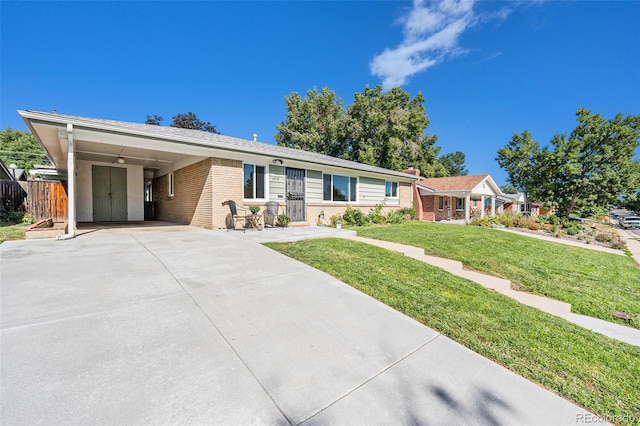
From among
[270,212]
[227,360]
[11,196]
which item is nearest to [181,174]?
[270,212]

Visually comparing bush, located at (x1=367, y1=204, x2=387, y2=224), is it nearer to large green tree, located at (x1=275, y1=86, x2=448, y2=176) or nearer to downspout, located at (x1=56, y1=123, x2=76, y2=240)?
downspout, located at (x1=56, y1=123, x2=76, y2=240)

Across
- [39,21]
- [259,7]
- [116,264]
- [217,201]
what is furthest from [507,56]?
[39,21]

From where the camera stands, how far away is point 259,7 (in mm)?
11336

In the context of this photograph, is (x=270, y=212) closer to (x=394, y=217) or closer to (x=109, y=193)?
(x=109, y=193)

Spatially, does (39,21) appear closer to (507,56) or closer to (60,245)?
(60,245)

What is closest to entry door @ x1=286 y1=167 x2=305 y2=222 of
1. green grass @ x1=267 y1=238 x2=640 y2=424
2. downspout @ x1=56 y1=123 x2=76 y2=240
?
green grass @ x1=267 y1=238 x2=640 y2=424

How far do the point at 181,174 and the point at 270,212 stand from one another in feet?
14.2

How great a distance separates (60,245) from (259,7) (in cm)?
1167

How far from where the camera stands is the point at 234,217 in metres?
8.49

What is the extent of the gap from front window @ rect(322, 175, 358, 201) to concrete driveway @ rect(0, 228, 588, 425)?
28.7ft

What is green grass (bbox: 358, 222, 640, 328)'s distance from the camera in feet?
17.4

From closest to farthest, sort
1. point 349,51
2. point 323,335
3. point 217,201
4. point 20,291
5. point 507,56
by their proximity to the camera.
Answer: point 323,335 < point 20,291 < point 217,201 < point 507,56 < point 349,51

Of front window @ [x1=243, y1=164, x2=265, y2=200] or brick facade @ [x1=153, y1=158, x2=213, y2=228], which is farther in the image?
front window @ [x1=243, y1=164, x2=265, y2=200]

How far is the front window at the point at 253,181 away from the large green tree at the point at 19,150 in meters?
40.5
